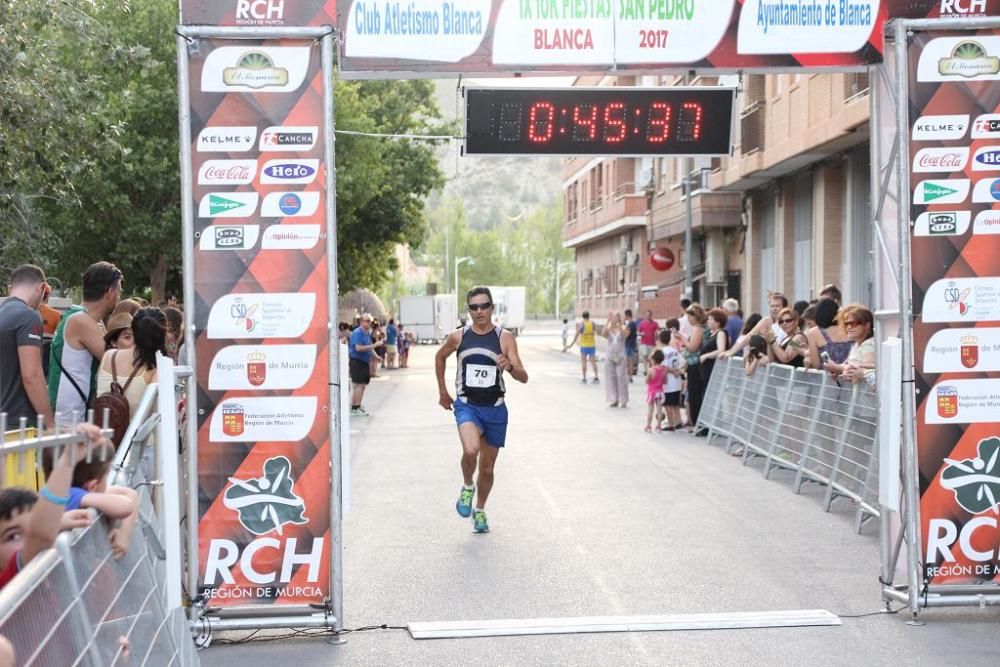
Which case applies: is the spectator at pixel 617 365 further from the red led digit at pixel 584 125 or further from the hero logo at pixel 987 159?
the hero logo at pixel 987 159

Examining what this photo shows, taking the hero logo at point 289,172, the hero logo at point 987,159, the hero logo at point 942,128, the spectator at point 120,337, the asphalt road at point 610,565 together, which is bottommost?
the asphalt road at point 610,565

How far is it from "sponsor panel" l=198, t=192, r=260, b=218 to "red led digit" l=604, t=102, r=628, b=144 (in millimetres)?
2928

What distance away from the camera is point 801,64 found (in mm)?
7324

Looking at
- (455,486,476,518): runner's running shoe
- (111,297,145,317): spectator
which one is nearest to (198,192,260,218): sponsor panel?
(111,297,145,317): spectator

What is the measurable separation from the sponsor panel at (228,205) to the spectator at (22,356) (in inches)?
61.8

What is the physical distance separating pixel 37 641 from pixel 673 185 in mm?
36907

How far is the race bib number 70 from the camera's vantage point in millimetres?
9766

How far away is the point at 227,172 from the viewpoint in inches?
270

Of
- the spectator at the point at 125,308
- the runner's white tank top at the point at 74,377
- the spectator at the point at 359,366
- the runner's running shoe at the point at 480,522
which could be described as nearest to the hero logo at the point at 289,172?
the runner's white tank top at the point at 74,377

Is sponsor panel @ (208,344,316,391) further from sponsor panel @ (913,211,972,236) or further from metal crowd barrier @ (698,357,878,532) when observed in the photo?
metal crowd barrier @ (698,357,878,532)

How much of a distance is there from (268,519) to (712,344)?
11.6 meters

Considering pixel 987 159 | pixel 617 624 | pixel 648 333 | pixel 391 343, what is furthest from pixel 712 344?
pixel 391 343

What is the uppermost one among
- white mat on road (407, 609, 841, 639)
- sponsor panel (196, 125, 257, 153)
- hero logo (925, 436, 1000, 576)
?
sponsor panel (196, 125, 257, 153)

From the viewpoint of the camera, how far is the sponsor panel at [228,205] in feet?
22.5
